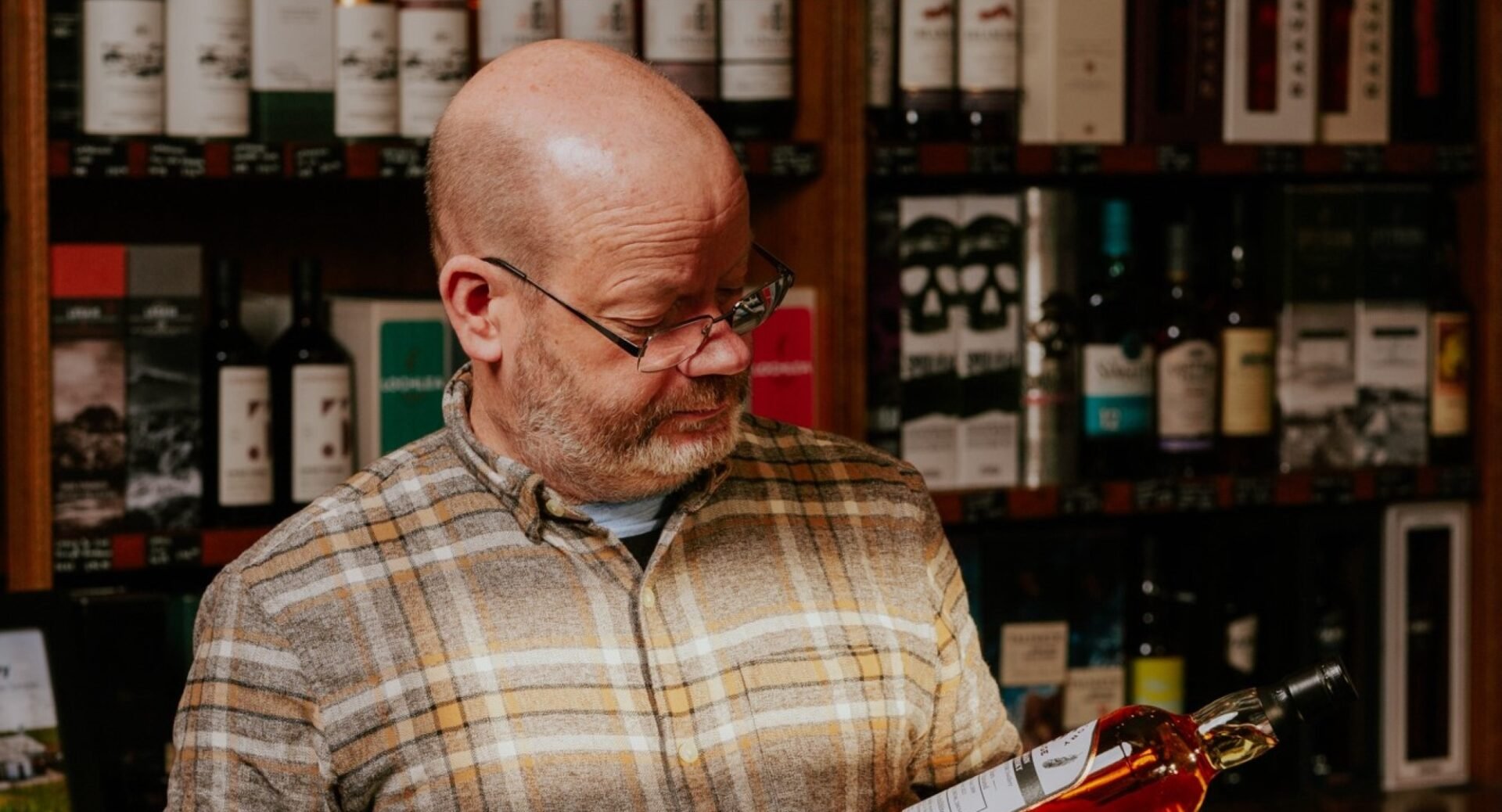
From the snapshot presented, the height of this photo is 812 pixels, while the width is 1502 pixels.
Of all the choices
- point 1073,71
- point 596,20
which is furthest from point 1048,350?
point 596,20

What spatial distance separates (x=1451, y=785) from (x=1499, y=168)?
848mm

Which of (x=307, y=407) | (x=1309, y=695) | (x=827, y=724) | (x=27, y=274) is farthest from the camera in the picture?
(x=307, y=407)

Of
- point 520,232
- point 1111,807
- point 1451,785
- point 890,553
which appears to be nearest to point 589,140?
point 520,232

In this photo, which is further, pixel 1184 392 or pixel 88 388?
pixel 1184 392

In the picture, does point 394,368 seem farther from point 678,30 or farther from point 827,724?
point 827,724

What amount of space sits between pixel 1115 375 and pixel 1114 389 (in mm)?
17

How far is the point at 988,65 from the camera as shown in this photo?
78.7 inches

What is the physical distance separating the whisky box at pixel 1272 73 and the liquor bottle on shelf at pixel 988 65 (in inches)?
11.8

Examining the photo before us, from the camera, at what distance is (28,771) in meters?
1.64

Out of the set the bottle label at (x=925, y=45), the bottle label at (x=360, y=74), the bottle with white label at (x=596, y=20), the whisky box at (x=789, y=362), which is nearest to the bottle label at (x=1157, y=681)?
the whisky box at (x=789, y=362)

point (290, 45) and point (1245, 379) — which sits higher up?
point (290, 45)

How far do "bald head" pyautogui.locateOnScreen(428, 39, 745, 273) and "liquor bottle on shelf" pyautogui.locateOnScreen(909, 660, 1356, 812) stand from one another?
0.41m

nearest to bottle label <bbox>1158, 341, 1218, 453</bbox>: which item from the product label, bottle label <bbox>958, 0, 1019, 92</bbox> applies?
bottle label <bbox>958, 0, 1019, 92</bbox>

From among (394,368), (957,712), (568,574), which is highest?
(394,368)
